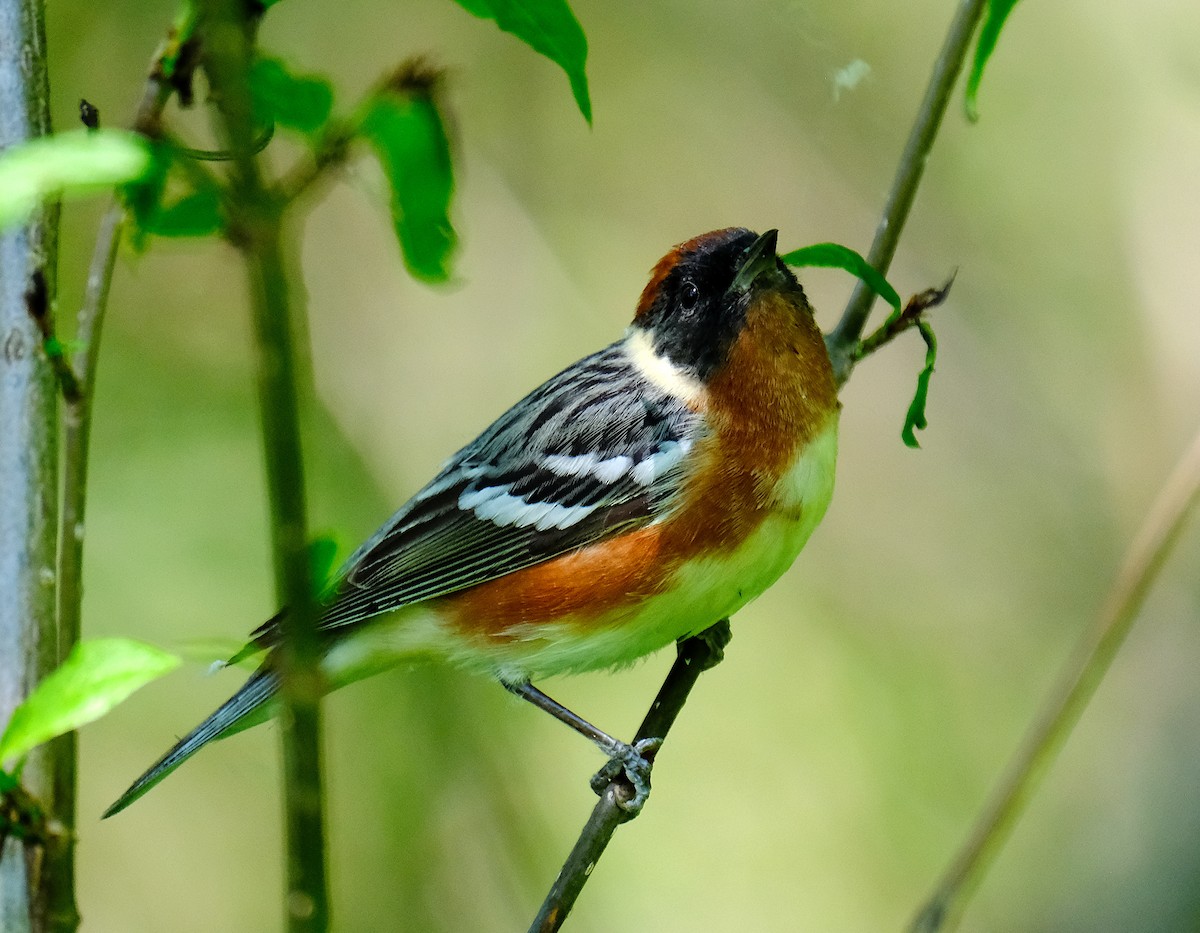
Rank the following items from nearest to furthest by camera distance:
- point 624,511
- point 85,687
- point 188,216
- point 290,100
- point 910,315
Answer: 1. point 85,687
2. point 290,100
3. point 188,216
4. point 910,315
5. point 624,511

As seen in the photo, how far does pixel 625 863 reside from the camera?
5.23m

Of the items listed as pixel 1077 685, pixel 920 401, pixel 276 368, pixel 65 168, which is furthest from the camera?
pixel 1077 685

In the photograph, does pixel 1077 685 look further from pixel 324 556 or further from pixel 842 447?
pixel 842 447

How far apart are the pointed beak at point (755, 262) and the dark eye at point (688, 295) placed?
0.55 feet

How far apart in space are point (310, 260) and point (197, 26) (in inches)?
157

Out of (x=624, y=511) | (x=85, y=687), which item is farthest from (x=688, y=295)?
(x=85, y=687)

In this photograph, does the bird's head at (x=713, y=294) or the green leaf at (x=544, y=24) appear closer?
the green leaf at (x=544, y=24)

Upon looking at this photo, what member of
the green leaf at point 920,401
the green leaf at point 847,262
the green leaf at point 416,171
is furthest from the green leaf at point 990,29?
the green leaf at point 416,171

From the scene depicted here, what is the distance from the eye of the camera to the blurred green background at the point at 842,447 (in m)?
5.07

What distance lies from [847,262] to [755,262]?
895 millimetres

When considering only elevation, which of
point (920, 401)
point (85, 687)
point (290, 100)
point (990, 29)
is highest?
point (990, 29)

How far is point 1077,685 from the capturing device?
7.10 ft

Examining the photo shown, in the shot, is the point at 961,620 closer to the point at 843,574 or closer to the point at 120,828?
the point at 843,574

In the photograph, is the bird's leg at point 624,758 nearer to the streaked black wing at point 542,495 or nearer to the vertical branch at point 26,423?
the streaked black wing at point 542,495
